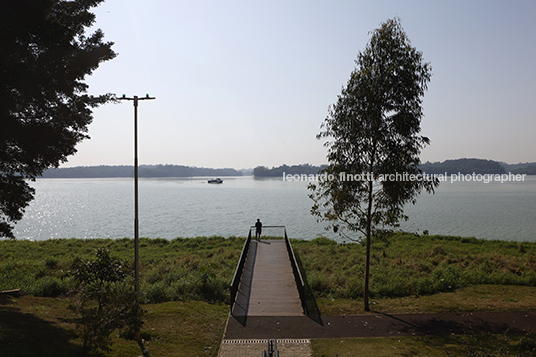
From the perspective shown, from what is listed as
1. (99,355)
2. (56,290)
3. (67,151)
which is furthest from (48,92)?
(99,355)

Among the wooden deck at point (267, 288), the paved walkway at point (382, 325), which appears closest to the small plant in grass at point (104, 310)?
the paved walkway at point (382, 325)

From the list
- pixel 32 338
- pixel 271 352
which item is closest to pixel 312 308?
pixel 271 352

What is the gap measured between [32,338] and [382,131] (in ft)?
38.3

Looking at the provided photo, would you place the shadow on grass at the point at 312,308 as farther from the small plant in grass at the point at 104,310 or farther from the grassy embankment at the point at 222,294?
the small plant in grass at the point at 104,310

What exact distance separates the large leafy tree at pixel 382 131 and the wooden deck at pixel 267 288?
3.13 metres

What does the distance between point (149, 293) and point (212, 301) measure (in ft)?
8.47

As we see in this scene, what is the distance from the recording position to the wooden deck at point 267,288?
38.3 feet

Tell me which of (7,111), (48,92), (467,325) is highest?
(48,92)

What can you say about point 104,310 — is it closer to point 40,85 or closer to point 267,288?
point 267,288

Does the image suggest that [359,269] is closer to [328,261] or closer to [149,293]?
[328,261]

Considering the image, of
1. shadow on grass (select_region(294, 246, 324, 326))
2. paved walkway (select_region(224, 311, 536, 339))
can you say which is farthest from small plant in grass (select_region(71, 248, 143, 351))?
shadow on grass (select_region(294, 246, 324, 326))

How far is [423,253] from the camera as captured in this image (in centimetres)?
2348

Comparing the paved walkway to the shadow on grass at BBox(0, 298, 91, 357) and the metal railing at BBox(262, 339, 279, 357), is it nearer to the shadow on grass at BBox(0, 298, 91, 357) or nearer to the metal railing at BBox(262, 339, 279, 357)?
the metal railing at BBox(262, 339, 279, 357)

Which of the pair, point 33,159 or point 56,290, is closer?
point 33,159
